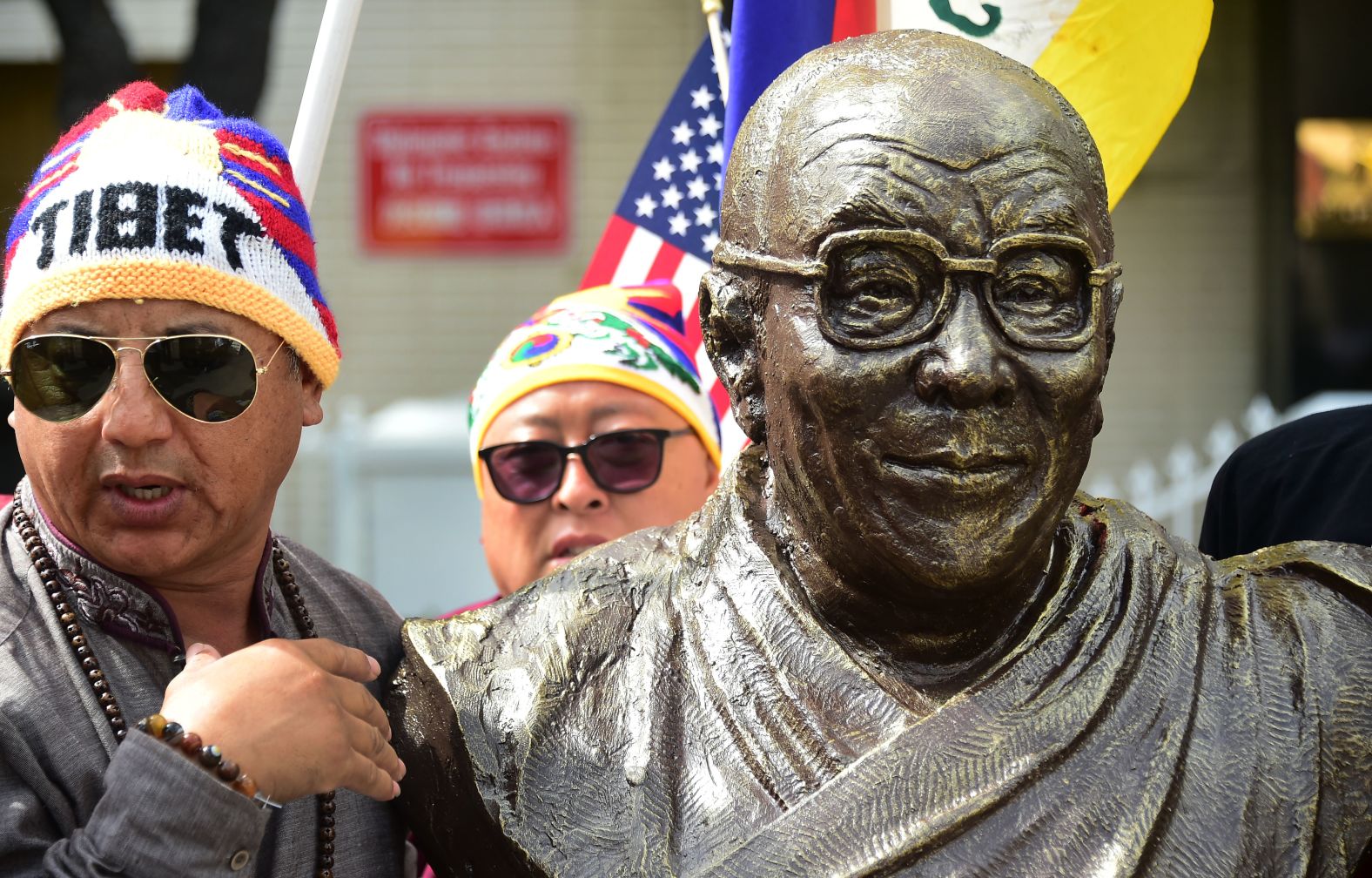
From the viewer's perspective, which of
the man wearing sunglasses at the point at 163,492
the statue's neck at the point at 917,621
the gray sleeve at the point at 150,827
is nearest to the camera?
the gray sleeve at the point at 150,827

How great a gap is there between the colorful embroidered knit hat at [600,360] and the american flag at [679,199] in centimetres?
60

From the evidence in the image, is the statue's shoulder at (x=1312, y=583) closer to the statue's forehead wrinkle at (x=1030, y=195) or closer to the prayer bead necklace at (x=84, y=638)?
the statue's forehead wrinkle at (x=1030, y=195)

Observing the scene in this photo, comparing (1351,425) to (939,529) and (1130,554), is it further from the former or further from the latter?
(939,529)

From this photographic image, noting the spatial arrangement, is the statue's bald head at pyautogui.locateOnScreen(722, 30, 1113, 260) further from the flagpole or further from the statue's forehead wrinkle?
the flagpole

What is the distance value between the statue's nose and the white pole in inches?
50.8


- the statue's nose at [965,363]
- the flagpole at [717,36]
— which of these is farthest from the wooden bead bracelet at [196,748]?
the flagpole at [717,36]

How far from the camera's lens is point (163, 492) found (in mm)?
2309

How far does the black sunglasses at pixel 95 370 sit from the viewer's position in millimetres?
2250

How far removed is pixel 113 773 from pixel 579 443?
1852 millimetres

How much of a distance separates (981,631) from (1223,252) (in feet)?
24.4

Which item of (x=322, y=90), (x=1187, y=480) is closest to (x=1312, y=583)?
(x=322, y=90)

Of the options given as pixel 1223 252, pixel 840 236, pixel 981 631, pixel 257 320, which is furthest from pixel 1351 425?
pixel 1223 252

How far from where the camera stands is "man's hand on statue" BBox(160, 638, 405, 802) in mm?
2082

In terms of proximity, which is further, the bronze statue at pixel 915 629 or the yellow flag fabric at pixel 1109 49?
the yellow flag fabric at pixel 1109 49
